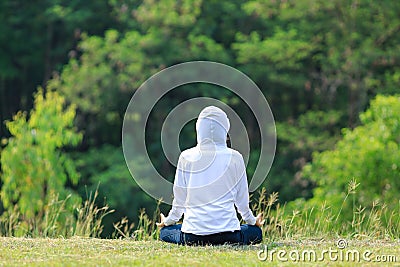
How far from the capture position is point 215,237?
18.5 ft

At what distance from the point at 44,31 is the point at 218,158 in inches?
627

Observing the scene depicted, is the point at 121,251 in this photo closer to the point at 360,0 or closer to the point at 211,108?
the point at 211,108

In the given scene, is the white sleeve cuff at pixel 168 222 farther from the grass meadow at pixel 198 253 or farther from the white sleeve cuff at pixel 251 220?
the white sleeve cuff at pixel 251 220

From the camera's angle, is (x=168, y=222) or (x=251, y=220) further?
(x=168, y=222)

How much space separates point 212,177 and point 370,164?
7.91m

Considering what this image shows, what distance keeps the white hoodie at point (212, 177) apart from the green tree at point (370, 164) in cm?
733

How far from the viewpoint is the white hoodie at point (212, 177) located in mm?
5586

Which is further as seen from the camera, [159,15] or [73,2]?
[73,2]

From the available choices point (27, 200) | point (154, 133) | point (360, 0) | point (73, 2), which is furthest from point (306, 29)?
point (27, 200)

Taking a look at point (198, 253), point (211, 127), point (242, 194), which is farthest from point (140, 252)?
point (211, 127)

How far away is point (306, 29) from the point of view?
719 inches

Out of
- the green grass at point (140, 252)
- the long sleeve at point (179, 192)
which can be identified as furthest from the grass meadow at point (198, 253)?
the long sleeve at point (179, 192)

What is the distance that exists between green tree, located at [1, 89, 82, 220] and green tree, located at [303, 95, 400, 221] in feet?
14.2

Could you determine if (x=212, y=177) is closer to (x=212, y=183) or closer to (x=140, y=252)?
(x=212, y=183)
